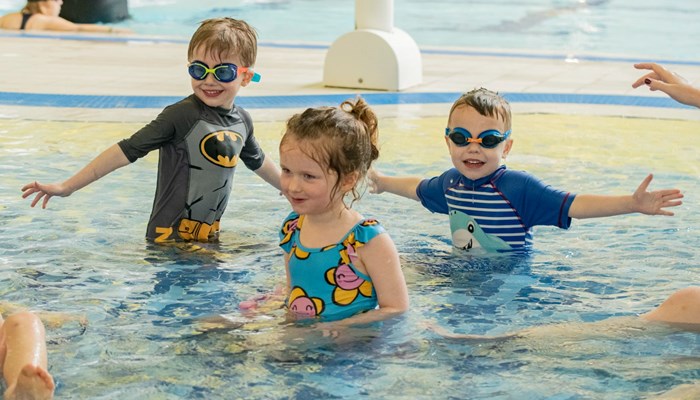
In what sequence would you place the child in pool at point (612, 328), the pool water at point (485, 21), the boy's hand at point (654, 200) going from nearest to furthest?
the child in pool at point (612, 328)
the boy's hand at point (654, 200)
the pool water at point (485, 21)

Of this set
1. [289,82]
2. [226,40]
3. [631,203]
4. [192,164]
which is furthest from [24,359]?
[289,82]

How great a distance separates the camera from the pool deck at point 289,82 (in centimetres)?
813

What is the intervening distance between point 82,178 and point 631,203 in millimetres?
2034

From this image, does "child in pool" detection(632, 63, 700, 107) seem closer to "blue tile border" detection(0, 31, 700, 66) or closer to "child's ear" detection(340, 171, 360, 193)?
"child's ear" detection(340, 171, 360, 193)

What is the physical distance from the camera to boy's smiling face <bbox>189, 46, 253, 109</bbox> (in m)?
4.15

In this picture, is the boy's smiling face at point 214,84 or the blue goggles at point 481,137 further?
the boy's smiling face at point 214,84

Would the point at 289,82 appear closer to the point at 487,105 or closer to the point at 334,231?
the point at 487,105

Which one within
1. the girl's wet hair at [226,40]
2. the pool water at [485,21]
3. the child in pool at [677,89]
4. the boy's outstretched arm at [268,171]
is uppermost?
the girl's wet hair at [226,40]

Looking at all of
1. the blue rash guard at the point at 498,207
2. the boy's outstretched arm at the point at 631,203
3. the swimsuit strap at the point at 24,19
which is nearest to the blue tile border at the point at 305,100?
the blue rash guard at the point at 498,207

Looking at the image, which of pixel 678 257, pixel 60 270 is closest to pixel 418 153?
pixel 678 257

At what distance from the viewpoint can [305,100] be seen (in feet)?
27.9

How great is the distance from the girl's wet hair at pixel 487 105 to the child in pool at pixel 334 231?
0.84 meters

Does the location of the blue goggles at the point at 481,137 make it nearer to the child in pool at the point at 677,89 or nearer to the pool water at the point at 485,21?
the child in pool at the point at 677,89

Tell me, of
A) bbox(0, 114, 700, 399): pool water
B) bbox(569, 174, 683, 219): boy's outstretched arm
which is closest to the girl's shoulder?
bbox(0, 114, 700, 399): pool water
